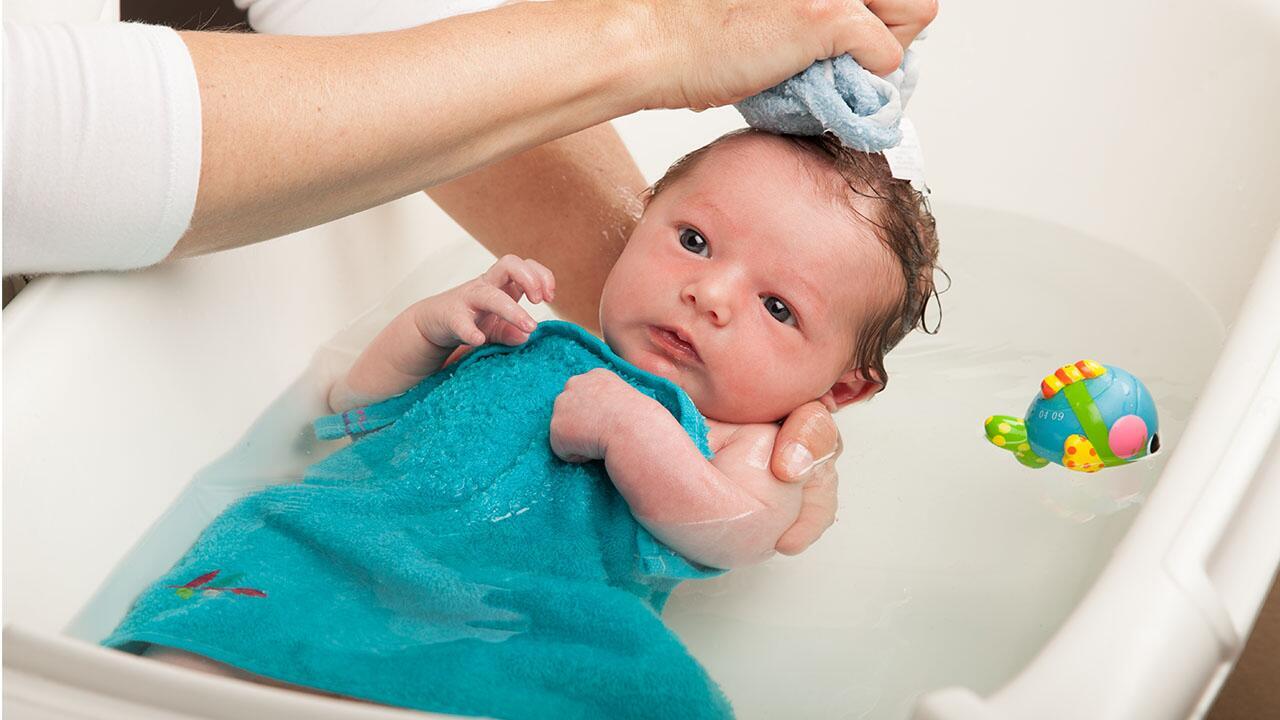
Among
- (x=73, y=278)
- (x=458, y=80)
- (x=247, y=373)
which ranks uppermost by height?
(x=458, y=80)

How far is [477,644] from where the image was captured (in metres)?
0.96

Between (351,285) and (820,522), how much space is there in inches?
27.5

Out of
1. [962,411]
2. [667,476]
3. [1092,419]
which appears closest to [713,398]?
[667,476]

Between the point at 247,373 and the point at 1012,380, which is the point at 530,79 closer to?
the point at 247,373

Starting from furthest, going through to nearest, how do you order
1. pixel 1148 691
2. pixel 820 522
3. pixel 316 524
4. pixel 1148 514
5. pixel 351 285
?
pixel 351 285, pixel 820 522, pixel 316 524, pixel 1148 514, pixel 1148 691

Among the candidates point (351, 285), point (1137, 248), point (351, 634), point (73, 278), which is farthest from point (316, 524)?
point (1137, 248)

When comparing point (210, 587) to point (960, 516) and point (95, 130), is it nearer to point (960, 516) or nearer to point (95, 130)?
point (95, 130)

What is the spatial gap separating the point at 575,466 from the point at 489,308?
0.18 meters

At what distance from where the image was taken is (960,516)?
136 cm

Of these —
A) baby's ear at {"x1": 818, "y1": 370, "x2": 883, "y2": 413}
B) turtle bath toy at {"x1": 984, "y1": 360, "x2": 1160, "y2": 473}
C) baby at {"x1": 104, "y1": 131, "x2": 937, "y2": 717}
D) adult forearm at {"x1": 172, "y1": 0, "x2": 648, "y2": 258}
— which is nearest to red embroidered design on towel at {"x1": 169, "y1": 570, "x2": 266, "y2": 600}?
baby at {"x1": 104, "y1": 131, "x2": 937, "y2": 717}

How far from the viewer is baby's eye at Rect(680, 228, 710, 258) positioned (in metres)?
1.21

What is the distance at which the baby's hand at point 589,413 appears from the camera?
1.11 m

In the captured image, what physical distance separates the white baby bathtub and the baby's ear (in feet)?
0.41

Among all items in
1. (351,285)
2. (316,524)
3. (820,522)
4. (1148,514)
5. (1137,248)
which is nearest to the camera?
(1148,514)
